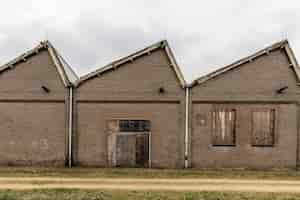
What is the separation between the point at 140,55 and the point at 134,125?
168 inches

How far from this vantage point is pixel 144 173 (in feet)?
57.1

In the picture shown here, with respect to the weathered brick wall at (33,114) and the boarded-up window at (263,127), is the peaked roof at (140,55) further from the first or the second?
the boarded-up window at (263,127)

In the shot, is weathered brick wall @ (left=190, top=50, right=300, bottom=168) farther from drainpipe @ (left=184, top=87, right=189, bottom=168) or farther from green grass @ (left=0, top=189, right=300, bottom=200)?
green grass @ (left=0, top=189, right=300, bottom=200)

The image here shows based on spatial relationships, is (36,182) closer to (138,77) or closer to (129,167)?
(129,167)

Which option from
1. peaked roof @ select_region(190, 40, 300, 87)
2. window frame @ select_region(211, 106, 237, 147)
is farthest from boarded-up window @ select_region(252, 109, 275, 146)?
peaked roof @ select_region(190, 40, 300, 87)

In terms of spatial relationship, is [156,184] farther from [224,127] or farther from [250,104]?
[250,104]

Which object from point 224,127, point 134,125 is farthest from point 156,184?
point 224,127

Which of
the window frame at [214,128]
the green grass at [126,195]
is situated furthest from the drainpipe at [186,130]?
the green grass at [126,195]

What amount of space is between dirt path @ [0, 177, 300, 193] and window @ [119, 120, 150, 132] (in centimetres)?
475

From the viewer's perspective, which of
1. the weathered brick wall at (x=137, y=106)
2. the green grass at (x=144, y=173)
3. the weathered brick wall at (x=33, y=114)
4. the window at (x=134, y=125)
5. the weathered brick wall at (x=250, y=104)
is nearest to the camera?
the green grass at (x=144, y=173)

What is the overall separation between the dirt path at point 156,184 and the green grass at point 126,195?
0.81 m

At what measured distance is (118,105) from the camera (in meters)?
20.0

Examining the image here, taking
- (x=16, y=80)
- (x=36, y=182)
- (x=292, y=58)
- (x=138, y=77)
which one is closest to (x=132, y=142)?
(x=138, y=77)

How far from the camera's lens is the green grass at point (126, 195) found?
1191 centimetres
